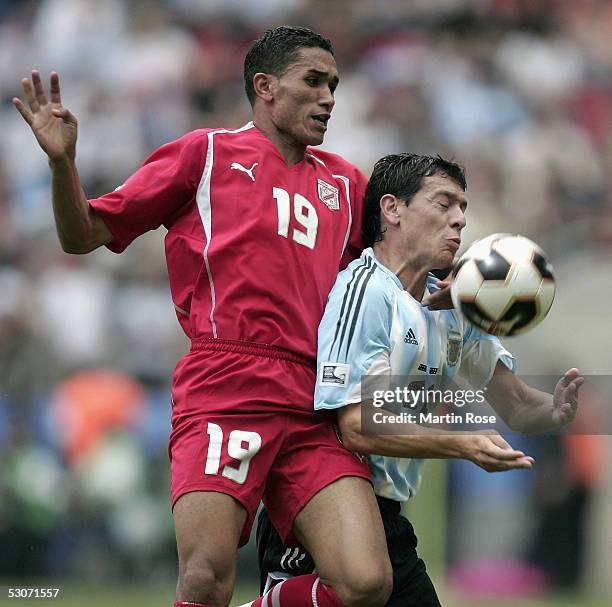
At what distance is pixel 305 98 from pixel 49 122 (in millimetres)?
1051

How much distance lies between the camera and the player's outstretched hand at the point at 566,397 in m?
4.96

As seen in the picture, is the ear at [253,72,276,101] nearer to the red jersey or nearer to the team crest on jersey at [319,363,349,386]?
the red jersey

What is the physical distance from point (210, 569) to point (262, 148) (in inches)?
65.8

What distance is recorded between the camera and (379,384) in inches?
193

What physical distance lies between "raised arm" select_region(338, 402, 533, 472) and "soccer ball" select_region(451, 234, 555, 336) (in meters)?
0.49

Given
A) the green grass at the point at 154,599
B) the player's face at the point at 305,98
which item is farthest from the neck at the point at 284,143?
the green grass at the point at 154,599

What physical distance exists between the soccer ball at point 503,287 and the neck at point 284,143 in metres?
0.85

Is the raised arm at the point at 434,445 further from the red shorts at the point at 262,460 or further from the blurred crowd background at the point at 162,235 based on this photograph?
the blurred crowd background at the point at 162,235

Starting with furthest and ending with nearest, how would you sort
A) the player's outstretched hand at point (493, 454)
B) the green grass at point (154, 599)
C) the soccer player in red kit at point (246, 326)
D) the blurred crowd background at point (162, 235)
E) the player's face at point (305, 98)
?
the blurred crowd background at point (162, 235) → the green grass at point (154, 599) → the player's face at point (305, 98) → the soccer player in red kit at point (246, 326) → the player's outstretched hand at point (493, 454)

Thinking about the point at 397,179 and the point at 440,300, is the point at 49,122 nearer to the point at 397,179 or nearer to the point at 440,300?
the point at 397,179

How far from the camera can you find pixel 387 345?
500cm

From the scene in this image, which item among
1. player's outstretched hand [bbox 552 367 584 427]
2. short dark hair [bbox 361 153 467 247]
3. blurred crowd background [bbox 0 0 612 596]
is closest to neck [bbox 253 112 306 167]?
short dark hair [bbox 361 153 467 247]

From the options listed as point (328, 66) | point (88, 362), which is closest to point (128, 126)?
point (88, 362)

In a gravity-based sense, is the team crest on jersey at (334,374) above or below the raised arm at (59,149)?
below
